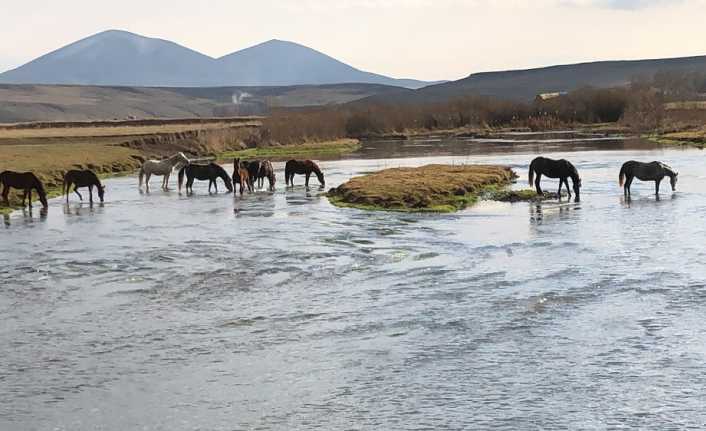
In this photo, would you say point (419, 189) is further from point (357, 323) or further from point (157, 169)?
point (357, 323)

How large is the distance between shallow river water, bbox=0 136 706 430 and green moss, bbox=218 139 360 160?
3614 centimetres

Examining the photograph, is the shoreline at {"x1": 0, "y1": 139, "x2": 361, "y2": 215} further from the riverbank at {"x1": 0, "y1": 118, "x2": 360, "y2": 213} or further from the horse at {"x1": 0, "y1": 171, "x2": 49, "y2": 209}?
the horse at {"x1": 0, "y1": 171, "x2": 49, "y2": 209}

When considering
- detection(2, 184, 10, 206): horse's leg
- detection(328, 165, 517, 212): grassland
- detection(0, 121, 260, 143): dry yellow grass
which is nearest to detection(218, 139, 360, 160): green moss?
detection(0, 121, 260, 143): dry yellow grass

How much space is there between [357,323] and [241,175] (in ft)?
66.6

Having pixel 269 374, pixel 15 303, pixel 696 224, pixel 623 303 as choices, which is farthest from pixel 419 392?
pixel 696 224

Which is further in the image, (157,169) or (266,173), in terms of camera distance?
(157,169)

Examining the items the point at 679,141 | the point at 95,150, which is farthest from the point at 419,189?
the point at 679,141

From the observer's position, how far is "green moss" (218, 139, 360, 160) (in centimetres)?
6019

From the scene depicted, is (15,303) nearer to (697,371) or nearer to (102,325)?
(102,325)

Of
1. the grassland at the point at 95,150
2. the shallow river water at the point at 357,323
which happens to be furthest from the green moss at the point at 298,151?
the shallow river water at the point at 357,323

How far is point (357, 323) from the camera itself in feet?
42.8

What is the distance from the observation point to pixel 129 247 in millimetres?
20156

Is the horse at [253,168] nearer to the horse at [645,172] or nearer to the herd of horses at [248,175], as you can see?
the herd of horses at [248,175]

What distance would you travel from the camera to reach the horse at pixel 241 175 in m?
32.6
